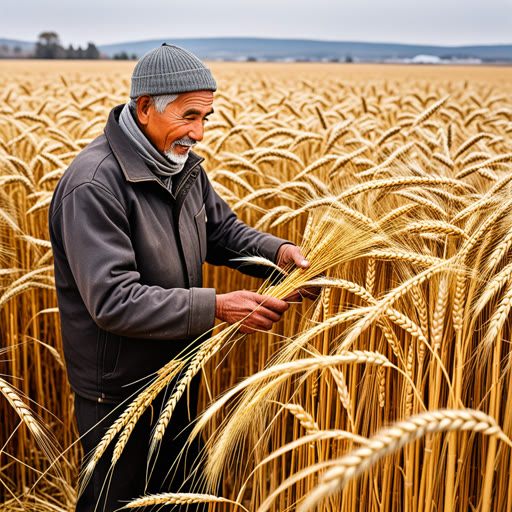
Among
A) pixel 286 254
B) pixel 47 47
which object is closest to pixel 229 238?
pixel 286 254

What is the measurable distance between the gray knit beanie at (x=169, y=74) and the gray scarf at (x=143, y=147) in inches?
3.3

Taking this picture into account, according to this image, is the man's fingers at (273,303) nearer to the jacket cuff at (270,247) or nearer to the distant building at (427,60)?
the jacket cuff at (270,247)

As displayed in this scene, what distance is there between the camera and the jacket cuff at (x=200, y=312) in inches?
68.2

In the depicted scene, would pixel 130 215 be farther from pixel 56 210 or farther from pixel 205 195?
pixel 205 195

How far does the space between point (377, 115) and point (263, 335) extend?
5.22 metres

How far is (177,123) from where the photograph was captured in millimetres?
1886

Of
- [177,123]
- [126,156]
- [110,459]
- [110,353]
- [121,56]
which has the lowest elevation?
[110,459]

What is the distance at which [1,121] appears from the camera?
19.0ft

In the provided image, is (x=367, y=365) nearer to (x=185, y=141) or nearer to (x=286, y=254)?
(x=286, y=254)

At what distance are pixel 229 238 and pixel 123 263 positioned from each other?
2.36 feet

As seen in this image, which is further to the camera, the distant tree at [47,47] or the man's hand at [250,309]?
the distant tree at [47,47]

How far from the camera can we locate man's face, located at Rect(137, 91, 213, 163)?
1.88 meters

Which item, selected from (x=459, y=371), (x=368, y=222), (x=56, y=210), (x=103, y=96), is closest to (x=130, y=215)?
(x=56, y=210)

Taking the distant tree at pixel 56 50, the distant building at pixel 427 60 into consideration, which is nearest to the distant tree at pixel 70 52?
the distant tree at pixel 56 50
